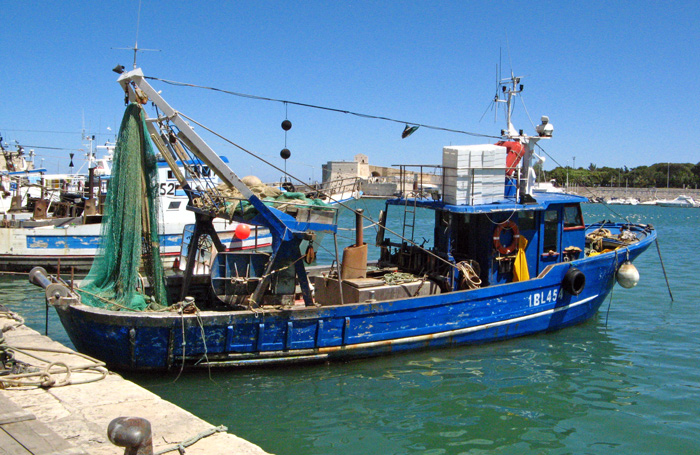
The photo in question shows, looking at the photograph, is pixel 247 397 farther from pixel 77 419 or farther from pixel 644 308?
pixel 644 308

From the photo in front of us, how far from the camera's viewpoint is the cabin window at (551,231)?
12.5 m

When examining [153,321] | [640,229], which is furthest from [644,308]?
[153,321]

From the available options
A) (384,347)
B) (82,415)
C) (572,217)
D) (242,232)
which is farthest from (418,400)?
(242,232)

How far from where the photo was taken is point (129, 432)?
4.20 meters

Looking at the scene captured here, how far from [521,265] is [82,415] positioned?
858 cm

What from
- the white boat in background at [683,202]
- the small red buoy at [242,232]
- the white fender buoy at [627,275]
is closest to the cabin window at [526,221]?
the white fender buoy at [627,275]

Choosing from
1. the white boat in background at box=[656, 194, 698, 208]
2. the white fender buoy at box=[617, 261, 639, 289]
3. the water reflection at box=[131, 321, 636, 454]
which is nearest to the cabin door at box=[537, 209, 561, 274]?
the white fender buoy at box=[617, 261, 639, 289]

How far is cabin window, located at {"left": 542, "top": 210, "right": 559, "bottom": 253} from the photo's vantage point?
12.5 metres

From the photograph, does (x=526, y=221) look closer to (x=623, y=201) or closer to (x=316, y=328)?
(x=316, y=328)

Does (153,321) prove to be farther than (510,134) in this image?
No

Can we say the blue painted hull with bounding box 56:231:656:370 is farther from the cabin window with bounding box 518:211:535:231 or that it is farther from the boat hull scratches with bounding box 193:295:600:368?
the cabin window with bounding box 518:211:535:231

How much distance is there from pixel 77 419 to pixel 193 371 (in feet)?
11.1

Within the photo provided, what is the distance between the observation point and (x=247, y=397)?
8.69m

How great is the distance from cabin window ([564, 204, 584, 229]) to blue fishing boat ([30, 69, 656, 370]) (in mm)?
39
